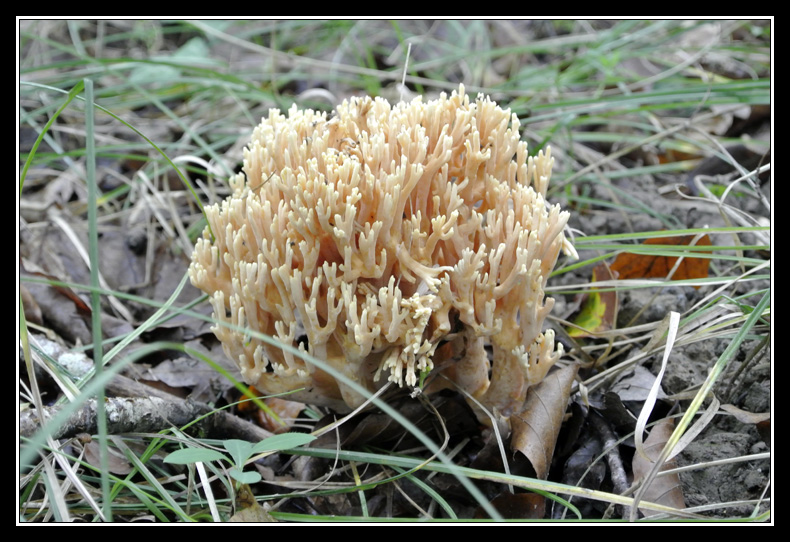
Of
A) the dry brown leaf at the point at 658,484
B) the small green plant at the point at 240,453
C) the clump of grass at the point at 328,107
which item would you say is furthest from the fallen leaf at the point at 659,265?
the small green plant at the point at 240,453

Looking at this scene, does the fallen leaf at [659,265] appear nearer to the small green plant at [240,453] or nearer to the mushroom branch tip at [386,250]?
the mushroom branch tip at [386,250]

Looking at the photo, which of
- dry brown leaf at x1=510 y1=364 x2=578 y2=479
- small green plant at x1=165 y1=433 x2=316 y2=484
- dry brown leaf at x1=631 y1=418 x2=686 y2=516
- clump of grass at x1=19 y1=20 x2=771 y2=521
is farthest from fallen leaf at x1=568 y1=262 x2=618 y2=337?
small green plant at x1=165 y1=433 x2=316 y2=484

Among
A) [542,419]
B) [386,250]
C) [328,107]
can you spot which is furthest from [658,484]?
[328,107]

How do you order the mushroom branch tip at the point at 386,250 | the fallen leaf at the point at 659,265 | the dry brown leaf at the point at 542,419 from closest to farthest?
the mushroom branch tip at the point at 386,250 < the dry brown leaf at the point at 542,419 < the fallen leaf at the point at 659,265

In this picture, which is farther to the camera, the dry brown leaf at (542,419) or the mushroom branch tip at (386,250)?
the dry brown leaf at (542,419)

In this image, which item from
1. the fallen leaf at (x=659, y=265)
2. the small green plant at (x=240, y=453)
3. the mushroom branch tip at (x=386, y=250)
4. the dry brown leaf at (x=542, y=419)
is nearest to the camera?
the small green plant at (x=240, y=453)

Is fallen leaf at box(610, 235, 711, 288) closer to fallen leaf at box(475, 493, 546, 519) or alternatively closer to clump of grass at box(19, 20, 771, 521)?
clump of grass at box(19, 20, 771, 521)

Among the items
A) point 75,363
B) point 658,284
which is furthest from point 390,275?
point 75,363
